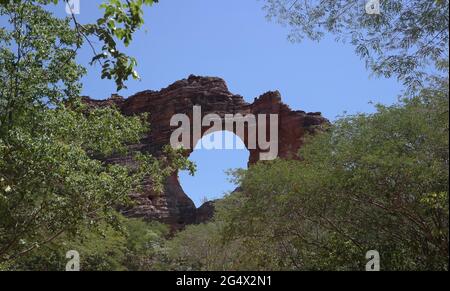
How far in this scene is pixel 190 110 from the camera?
40.2m

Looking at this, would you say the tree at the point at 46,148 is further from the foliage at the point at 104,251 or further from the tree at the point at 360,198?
the tree at the point at 360,198

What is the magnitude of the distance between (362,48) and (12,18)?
6322 millimetres

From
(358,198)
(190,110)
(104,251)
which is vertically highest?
(190,110)

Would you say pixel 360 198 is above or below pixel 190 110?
below

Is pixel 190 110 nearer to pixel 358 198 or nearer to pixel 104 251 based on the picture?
pixel 104 251

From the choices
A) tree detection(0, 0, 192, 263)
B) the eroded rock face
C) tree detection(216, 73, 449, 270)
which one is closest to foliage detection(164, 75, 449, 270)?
tree detection(216, 73, 449, 270)

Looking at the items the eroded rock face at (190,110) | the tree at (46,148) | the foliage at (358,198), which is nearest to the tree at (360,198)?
the foliage at (358,198)

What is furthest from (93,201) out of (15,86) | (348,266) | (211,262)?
(211,262)

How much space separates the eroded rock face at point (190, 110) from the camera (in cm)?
3638

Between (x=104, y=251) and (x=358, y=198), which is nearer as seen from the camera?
(x=358, y=198)

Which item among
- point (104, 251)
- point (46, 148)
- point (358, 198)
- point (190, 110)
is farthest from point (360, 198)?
point (190, 110)

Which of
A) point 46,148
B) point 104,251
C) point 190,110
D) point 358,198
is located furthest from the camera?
point 190,110

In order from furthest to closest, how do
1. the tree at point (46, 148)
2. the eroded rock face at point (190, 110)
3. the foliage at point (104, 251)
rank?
the eroded rock face at point (190, 110), the foliage at point (104, 251), the tree at point (46, 148)

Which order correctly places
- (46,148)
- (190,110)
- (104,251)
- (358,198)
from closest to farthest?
(46,148), (358,198), (104,251), (190,110)
